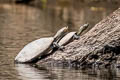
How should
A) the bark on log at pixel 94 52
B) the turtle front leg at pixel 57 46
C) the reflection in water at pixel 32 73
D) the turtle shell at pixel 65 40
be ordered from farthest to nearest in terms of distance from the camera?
the turtle shell at pixel 65 40, the turtle front leg at pixel 57 46, the bark on log at pixel 94 52, the reflection in water at pixel 32 73

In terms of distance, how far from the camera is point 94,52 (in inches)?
568

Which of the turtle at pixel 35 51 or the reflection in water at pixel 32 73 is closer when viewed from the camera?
the reflection in water at pixel 32 73

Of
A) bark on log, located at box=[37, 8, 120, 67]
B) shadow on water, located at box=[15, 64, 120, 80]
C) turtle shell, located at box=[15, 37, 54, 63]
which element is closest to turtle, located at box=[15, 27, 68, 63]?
turtle shell, located at box=[15, 37, 54, 63]

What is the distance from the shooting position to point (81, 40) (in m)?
14.8

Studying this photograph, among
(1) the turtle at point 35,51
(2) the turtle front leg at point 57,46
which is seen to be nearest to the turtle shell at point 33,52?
(1) the turtle at point 35,51

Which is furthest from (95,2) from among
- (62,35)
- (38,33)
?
(62,35)

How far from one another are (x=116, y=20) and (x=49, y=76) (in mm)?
3148

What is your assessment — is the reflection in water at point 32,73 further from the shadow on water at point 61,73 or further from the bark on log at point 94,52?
the bark on log at point 94,52

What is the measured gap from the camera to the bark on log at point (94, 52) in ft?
47.3

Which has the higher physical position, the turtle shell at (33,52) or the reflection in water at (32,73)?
the turtle shell at (33,52)

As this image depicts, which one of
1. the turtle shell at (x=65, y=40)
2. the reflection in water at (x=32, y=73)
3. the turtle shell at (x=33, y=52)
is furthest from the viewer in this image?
the turtle shell at (x=65, y=40)

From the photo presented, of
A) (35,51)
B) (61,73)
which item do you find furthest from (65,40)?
(61,73)

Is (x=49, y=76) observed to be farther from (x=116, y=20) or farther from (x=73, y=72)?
(x=116, y=20)

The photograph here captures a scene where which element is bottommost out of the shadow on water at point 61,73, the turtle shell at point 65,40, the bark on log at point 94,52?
the shadow on water at point 61,73
